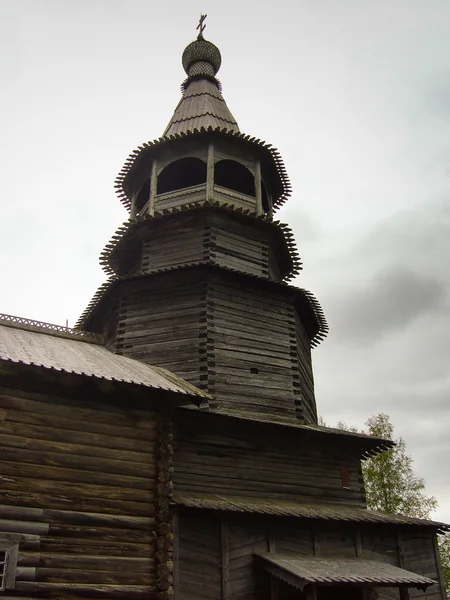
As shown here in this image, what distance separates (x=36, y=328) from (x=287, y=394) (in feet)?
24.7

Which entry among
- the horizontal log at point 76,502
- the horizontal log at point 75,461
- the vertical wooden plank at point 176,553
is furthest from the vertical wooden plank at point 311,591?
the horizontal log at point 75,461

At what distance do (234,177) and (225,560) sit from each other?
1529 centimetres

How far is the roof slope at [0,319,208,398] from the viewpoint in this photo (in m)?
11.1

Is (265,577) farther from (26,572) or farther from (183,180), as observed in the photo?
(183,180)

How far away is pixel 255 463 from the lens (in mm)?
14906

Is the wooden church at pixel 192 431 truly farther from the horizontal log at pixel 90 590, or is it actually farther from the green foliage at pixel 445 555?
the green foliage at pixel 445 555

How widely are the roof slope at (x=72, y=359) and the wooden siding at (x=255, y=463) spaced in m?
1.75

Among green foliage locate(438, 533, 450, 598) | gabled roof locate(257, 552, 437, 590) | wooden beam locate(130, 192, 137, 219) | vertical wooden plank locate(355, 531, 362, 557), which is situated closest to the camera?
gabled roof locate(257, 552, 437, 590)

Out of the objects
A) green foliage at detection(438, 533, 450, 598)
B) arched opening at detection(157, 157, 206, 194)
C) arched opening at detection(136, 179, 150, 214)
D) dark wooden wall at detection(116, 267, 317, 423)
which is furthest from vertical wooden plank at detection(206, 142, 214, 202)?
green foliage at detection(438, 533, 450, 598)

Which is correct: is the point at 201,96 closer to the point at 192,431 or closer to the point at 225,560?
the point at 192,431

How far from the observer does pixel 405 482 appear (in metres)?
29.8

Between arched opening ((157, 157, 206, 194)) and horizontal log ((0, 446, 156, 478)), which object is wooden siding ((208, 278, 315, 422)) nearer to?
horizontal log ((0, 446, 156, 478))

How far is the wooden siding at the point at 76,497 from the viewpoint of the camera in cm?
991

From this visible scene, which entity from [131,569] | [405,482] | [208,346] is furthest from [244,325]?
[405,482]
